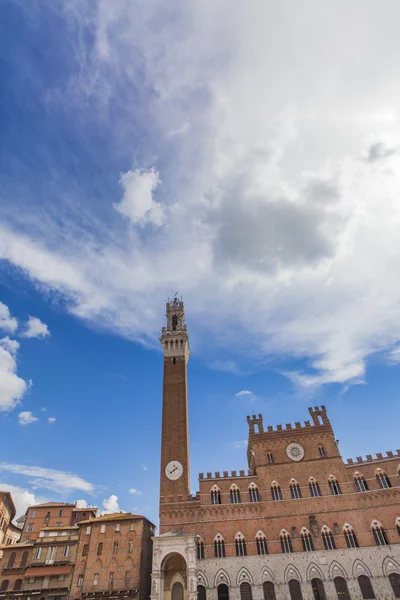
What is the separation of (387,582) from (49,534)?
129ft

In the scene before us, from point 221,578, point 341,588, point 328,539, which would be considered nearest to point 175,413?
point 221,578

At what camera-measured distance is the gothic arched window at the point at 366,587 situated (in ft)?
114

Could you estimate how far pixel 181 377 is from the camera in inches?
2047

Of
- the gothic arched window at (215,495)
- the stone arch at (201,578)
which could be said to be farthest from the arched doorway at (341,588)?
the gothic arched window at (215,495)

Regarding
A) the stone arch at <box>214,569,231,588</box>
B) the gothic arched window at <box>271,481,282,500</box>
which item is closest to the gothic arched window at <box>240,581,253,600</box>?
the stone arch at <box>214,569,231,588</box>

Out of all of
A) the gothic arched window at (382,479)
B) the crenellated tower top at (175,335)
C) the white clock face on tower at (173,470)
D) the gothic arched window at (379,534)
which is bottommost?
the gothic arched window at (379,534)

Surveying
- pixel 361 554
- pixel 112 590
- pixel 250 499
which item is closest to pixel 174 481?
pixel 250 499

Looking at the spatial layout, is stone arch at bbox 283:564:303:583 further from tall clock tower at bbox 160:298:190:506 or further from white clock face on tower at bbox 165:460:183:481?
white clock face on tower at bbox 165:460:183:481

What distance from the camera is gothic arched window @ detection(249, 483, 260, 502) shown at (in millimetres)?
42062

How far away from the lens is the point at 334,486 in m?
41.6

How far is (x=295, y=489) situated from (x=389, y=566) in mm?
10845

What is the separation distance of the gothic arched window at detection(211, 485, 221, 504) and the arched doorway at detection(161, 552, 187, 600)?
21.6ft

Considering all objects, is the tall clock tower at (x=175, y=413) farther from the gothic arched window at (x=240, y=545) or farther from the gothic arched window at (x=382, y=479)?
the gothic arched window at (x=382, y=479)

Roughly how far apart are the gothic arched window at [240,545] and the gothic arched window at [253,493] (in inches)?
158
